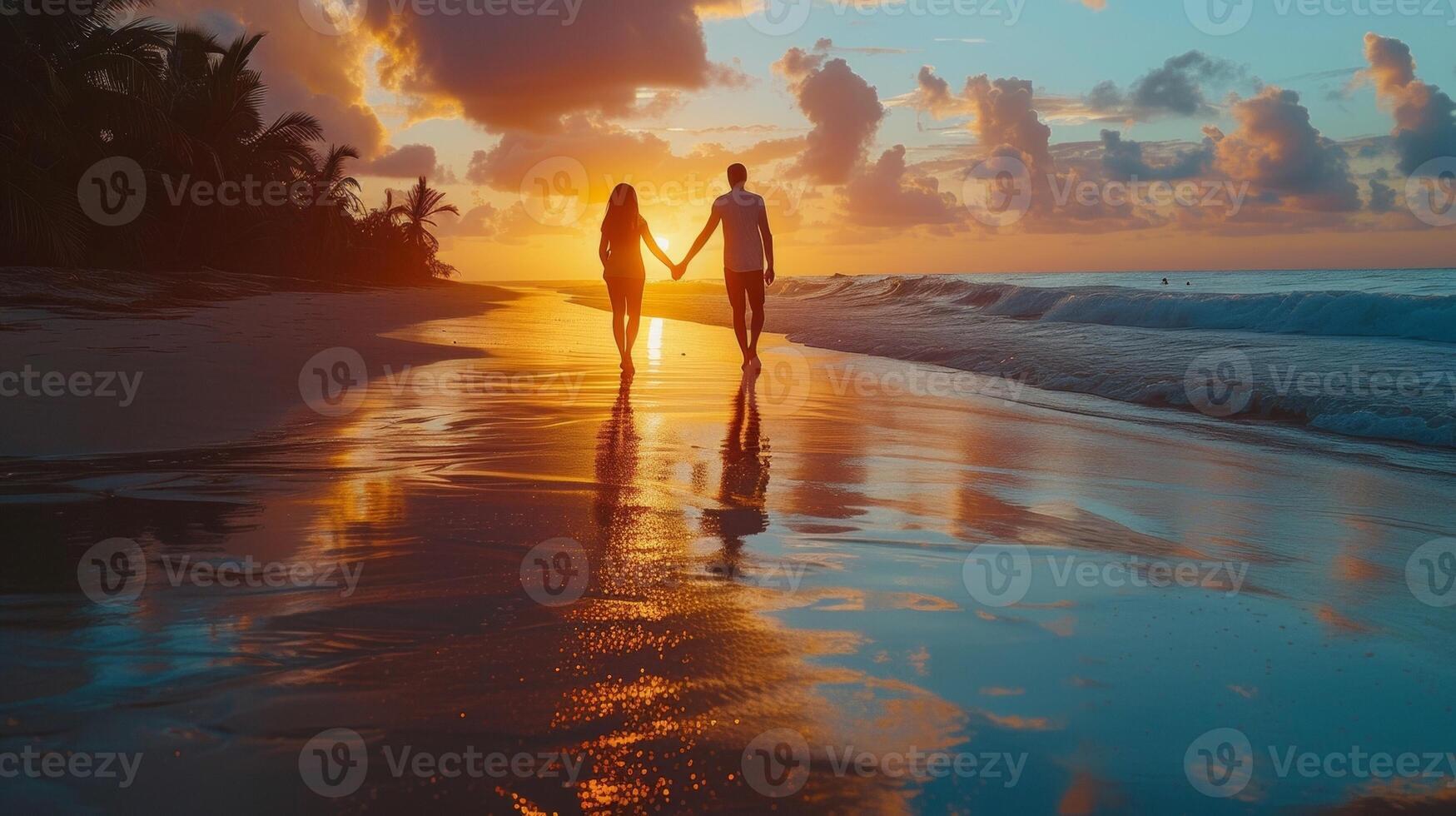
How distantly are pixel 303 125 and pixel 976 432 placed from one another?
27.5 meters

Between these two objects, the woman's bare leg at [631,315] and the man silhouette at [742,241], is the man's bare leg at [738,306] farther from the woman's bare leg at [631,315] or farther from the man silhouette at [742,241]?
the woman's bare leg at [631,315]

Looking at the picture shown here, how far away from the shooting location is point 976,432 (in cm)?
586

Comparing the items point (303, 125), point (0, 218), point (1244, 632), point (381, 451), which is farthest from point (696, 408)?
point (303, 125)

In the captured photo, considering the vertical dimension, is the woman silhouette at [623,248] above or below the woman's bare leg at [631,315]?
above

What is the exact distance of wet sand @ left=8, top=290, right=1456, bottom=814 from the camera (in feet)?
5.41

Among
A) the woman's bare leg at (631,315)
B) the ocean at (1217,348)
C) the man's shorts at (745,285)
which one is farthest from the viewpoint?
the man's shorts at (745,285)

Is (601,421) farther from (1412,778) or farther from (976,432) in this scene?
(1412,778)

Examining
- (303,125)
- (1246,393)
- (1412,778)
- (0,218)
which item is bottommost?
(1412,778)

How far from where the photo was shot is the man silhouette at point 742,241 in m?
9.52

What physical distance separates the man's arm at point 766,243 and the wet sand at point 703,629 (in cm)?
522

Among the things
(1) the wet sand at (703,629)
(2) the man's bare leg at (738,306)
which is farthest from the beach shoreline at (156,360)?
(2) the man's bare leg at (738,306)

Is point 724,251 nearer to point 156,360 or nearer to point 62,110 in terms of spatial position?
point 156,360

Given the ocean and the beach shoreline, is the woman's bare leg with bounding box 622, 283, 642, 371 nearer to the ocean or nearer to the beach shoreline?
the beach shoreline

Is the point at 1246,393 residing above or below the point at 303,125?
below
